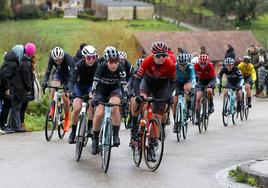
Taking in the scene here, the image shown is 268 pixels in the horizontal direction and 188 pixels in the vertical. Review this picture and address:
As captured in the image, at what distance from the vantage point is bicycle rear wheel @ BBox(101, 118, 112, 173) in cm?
1229

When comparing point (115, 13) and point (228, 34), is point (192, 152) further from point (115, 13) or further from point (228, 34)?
point (115, 13)

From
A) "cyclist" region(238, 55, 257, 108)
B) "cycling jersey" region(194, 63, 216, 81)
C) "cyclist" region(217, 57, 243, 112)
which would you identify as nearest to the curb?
"cycling jersey" region(194, 63, 216, 81)

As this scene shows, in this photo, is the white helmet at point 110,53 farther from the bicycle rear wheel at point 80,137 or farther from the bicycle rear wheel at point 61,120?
the bicycle rear wheel at point 61,120

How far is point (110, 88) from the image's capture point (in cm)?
1304

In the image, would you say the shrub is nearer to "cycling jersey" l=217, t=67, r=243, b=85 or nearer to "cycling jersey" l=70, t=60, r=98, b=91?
"cycling jersey" l=217, t=67, r=243, b=85

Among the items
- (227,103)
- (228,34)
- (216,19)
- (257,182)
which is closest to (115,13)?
(216,19)

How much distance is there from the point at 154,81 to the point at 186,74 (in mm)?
3386

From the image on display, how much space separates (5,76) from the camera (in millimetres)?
17031

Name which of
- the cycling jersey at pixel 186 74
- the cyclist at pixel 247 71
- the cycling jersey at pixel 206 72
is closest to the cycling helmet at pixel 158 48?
the cycling jersey at pixel 186 74

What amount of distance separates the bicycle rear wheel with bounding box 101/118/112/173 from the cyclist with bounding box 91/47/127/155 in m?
0.29

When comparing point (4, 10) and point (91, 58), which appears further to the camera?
point (4, 10)

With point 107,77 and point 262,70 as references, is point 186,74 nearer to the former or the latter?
point 107,77

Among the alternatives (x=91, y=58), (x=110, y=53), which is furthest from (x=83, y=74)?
(x=110, y=53)

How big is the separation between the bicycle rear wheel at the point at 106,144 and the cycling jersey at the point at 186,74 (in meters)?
4.63
